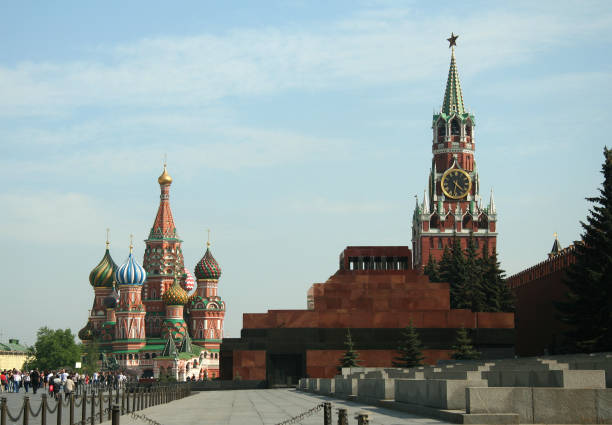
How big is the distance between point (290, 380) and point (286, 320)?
A: 368 centimetres

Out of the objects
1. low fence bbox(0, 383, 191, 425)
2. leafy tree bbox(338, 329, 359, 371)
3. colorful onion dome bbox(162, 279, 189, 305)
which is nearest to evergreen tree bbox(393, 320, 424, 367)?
leafy tree bbox(338, 329, 359, 371)

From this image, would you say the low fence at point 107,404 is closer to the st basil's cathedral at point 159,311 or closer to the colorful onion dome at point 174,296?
the st basil's cathedral at point 159,311

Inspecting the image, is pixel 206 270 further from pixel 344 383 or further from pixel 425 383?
pixel 425 383

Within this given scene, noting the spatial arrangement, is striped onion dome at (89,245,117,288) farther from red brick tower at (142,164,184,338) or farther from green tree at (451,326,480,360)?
green tree at (451,326,480,360)

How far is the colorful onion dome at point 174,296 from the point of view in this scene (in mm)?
128750

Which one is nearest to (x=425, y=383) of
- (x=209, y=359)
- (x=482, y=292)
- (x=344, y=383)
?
(x=344, y=383)

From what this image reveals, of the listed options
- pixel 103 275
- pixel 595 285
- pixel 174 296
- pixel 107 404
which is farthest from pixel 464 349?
pixel 103 275

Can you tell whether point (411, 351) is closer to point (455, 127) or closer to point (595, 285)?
point (595, 285)

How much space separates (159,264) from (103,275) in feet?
32.5

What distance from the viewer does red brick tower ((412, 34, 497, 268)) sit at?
388 feet

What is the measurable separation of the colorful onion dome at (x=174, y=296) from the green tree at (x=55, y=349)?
13.9m

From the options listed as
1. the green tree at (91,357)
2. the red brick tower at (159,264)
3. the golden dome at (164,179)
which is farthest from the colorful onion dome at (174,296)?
the golden dome at (164,179)

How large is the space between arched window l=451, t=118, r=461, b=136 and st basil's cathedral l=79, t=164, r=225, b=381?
130ft

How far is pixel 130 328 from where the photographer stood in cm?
12650
